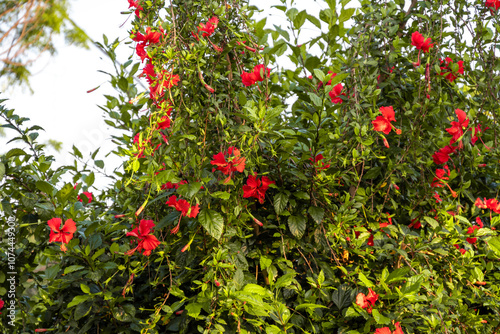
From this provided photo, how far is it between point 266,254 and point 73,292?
614 mm

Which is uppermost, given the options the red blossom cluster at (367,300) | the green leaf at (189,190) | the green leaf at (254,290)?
the green leaf at (189,190)

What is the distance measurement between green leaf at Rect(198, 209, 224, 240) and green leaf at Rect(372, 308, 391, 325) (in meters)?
0.47

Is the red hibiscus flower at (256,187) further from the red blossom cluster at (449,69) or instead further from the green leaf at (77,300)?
the red blossom cluster at (449,69)

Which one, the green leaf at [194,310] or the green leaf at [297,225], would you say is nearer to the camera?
Answer: the green leaf at [194,310]

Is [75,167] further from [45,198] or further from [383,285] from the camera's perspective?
[383,285]

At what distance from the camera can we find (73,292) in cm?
118

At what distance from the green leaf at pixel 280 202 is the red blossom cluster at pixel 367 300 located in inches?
12.5

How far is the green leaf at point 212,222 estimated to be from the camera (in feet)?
2.98

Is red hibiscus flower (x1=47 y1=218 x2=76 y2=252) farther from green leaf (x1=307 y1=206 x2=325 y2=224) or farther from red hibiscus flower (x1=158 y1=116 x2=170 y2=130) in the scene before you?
green leaf (x1=307 y1=206 x2=325 y2=224)

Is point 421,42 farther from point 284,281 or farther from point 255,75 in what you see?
point 284,281

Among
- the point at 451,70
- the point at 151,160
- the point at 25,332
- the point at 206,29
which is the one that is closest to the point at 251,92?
the point at 206,29

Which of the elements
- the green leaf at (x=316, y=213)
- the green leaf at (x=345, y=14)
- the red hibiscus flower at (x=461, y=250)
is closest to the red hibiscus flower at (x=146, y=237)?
the green leaf at (x=316, y=213)

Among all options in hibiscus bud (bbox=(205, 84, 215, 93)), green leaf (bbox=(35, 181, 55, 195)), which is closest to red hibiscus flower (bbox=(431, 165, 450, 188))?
hibiscus bud (bbox=(205, 84, 215, 93))

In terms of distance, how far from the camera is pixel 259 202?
119 centimetres
